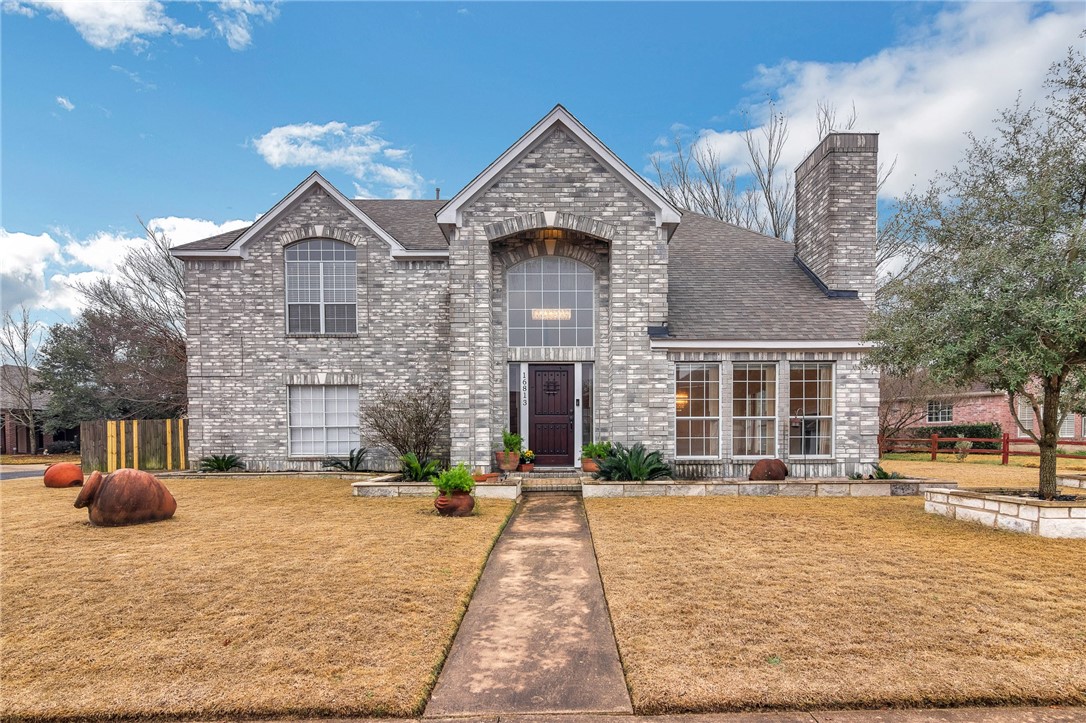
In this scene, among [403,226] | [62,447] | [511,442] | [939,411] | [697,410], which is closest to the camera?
[511,442]

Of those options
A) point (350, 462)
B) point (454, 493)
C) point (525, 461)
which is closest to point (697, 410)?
point (525, 461)

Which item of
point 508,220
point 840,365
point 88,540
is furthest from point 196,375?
point 840,365

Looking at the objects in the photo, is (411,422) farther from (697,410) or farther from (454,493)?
(697,410)

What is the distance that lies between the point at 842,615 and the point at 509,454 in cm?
816

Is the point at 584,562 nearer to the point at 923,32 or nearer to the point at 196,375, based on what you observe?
the point at 196,375

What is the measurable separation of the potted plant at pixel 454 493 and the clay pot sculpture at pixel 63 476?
34.2 feet

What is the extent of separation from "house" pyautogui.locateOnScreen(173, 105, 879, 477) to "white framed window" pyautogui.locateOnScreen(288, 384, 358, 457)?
1.8 inches

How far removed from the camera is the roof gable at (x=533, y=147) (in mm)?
11750

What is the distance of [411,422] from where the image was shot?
42.6 ft

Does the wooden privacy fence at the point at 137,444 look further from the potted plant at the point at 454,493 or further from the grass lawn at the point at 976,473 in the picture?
the grass lawn at the point at 976,473

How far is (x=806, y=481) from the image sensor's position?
430 inches

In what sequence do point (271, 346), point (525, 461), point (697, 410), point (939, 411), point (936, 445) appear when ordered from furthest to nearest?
point (939, 411), point (936, 445), point (271, 346), point (525, 461), point (697, 410)

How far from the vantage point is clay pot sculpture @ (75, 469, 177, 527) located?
26.7 ft

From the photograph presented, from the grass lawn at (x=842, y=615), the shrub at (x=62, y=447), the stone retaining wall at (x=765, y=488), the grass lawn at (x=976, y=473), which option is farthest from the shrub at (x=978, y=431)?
the shrub at (x=62, y=447)
